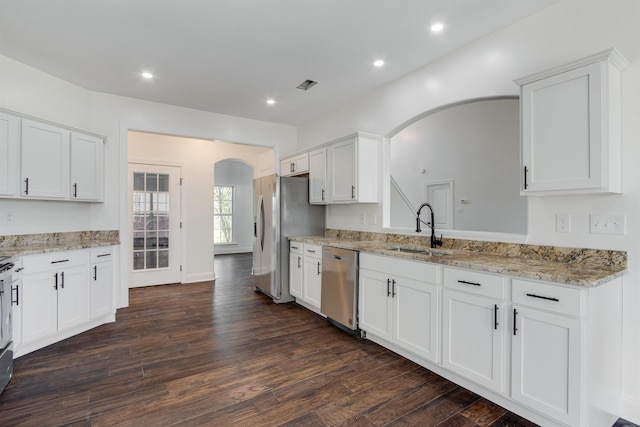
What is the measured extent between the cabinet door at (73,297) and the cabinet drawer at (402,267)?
289 cm

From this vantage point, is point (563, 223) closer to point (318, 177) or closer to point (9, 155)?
point (318, 177)

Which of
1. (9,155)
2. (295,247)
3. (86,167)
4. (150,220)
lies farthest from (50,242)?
(295,247)

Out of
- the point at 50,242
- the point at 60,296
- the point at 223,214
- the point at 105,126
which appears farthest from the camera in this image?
the point at 223,214

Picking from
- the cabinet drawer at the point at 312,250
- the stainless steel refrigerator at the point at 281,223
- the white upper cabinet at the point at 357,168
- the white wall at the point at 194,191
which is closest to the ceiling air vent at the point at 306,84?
the white upper cabinet at the point at 357,168

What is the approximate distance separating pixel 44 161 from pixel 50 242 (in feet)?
2.99

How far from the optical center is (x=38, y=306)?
9.36ft

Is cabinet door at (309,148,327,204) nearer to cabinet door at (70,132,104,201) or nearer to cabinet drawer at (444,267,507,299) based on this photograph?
cabinet drawer at (444,267,507,299)

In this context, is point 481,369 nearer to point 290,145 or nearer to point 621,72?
point 621,72

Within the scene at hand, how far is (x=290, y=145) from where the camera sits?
5484mm

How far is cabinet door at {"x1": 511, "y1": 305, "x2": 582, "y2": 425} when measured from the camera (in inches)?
64.8

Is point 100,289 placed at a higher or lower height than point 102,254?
lower

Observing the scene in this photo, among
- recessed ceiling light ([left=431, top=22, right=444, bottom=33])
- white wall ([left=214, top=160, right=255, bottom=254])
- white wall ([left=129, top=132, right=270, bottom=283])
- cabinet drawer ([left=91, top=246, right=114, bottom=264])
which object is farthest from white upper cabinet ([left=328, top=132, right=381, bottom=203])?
white wall ([left=214, top=160, right=255, bottom=254])

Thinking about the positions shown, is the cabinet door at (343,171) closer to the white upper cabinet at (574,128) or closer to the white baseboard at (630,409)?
the white upper cabinet at (574,128)

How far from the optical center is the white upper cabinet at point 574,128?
6.02 ft
